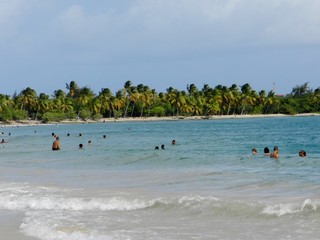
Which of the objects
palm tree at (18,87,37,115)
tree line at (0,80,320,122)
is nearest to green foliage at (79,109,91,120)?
tree line at (0,80,320,122)

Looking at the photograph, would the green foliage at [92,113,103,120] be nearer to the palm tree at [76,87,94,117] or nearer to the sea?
the palm tree at [76,87,94,117]

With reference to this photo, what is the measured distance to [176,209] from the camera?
1472 cm

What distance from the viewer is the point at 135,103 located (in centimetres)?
15038

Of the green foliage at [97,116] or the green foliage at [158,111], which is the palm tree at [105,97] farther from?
the green foliage at [158,111]

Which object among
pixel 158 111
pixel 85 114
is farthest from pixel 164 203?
pixel 158 111

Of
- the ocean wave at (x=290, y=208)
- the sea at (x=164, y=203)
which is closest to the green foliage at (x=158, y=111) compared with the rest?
the sea at (x=164, y=203)

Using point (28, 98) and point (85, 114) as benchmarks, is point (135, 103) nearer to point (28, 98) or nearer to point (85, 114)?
point (85, 114)

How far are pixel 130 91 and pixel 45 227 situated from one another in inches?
Result: 5282

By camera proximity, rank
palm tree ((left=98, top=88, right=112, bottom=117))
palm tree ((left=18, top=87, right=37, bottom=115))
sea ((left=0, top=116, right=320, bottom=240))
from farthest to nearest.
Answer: palm tree ((left=98, top=88, right=112, bottom=117)) < palm tree ((left=18, top=87, right=37, bottom=115)) < sea ((left=0, top=116, right=320, bottom=240))

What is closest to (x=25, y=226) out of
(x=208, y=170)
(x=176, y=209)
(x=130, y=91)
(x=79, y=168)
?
(x=176, y=209)

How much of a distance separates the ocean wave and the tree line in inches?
5099

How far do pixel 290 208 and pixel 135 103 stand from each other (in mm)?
137243

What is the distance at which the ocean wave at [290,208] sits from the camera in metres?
13.5

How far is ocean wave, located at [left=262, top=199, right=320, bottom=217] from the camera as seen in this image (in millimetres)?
13461
